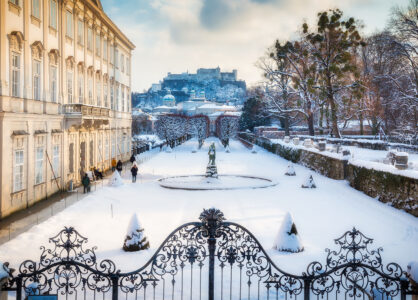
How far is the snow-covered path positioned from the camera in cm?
1012

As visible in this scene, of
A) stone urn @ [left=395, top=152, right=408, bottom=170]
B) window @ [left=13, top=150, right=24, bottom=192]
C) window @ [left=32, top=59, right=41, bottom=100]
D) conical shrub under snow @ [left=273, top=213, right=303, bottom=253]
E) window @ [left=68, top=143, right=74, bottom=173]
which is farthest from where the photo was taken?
window @ [left=68, top=143, right=74, bottom=173]

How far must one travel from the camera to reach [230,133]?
6375cm

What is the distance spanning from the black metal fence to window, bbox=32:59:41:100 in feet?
37.1

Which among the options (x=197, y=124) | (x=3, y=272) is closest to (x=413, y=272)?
(x=3, y=272)

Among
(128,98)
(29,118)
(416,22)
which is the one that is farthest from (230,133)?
(29,118)

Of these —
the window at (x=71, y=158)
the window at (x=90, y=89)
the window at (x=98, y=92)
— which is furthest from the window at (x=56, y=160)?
the window at (x=98, y=92)

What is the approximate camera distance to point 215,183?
22.1 m

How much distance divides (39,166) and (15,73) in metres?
4.38

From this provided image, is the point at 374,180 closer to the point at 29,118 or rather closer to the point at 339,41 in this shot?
the point at 29,118

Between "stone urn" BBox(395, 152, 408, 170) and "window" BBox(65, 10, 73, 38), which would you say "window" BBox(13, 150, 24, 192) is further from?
"stone urn" BBox(395, 152, 408, 170)

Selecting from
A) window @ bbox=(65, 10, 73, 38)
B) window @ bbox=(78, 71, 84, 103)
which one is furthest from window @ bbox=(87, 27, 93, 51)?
window @ bbox=(65, 10, 73, 38)

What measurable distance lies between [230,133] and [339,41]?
97.7ft

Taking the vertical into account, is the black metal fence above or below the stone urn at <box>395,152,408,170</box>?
Answer: below

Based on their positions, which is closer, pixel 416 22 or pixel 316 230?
pixel 316 230
